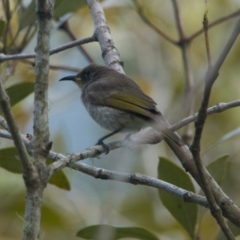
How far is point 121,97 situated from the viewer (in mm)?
4891

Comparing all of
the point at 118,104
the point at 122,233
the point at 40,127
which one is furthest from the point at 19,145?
the point at 118,104

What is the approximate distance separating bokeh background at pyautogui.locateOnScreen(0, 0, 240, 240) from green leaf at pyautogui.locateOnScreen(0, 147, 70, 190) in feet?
0.77

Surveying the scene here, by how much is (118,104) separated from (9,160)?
1.30 m

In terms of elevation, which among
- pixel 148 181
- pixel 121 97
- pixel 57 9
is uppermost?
pixel 57 9

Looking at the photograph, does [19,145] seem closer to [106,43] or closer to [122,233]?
[122,233]

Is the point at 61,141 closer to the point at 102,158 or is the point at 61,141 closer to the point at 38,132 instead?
the point at 102,158

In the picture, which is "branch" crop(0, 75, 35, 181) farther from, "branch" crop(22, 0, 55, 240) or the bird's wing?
the bird's wing

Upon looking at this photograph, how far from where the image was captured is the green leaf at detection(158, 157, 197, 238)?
3.62m

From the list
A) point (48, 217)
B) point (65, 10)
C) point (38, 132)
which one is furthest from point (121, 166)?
point (65, 10)

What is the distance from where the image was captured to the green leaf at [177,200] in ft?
11.9

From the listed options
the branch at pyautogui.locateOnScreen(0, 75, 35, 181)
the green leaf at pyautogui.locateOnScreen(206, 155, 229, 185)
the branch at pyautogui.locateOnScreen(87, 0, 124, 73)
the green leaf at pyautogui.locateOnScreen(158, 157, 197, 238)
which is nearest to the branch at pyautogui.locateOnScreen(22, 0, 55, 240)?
the branch at pyautogui.locateOnScreen(0, 75, 35, 181)

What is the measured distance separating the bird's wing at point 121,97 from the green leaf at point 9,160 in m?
1.07

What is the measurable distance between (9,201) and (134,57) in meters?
2.13

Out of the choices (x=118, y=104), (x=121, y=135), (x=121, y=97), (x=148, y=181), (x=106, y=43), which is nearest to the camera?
(x=148, y=181)
